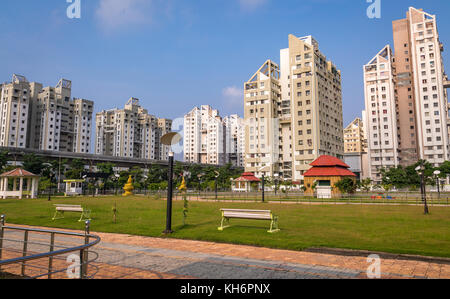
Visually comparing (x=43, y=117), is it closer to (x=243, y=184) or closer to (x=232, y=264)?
(x=243, y=184)

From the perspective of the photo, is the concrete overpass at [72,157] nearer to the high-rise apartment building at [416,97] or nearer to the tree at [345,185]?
the tree at [345,185]

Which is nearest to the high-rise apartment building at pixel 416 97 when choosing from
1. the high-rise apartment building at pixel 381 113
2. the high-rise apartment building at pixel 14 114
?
the high-rise apartment building at pixel 381 113

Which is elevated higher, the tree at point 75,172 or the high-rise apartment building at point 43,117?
the high-rise apartment building at point 43,117

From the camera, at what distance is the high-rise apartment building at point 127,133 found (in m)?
121

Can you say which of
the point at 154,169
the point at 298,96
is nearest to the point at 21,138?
the point at 154,169

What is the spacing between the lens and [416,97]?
8325cm

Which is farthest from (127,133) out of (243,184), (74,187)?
(243,184)

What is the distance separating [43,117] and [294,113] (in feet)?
258

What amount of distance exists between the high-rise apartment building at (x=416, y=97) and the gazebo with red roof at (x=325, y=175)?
54.4m

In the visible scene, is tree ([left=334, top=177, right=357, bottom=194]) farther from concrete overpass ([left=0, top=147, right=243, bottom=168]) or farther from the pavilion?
concrete overpass ([left=0, top=147, right=243, bottom=168])

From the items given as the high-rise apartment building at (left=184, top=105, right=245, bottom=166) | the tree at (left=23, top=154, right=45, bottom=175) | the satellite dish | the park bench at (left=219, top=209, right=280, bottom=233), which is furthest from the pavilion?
the high-rise apartment building at (left=184, top=105, right=245, bottom=166)

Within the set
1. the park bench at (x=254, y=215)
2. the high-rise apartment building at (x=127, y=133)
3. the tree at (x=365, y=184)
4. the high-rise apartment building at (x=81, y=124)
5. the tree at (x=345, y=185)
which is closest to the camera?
the park bench at (x=254, y=215)

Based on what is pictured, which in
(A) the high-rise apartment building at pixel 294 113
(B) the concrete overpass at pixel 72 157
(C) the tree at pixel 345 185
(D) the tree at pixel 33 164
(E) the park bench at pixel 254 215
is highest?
(A) the high-rise apartment building at pixel 294 113
